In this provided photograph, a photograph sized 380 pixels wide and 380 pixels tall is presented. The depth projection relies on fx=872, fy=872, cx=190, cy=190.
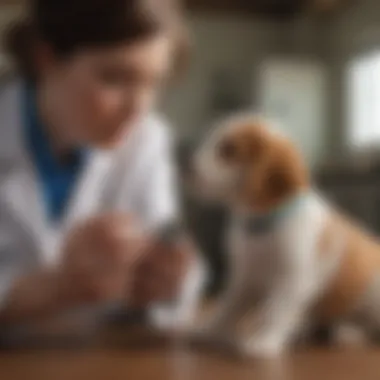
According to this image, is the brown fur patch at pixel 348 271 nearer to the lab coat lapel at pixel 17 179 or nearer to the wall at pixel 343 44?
the wall at pixel 343 44

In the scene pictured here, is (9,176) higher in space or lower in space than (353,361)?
higher

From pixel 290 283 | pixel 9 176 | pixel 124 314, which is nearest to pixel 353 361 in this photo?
pixel 290 283

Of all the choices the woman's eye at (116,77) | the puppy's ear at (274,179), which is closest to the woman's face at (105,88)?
the woman's eye at (116,77)

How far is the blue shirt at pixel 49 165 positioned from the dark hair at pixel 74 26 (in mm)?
37

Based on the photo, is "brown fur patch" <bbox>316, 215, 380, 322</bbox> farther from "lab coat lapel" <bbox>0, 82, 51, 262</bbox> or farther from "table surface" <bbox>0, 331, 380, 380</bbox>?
"lab coat lapel" <bbox>0, 82, 51, 262</bbox>

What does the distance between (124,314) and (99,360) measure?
0.05 m

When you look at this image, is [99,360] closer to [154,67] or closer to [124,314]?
[124,314]

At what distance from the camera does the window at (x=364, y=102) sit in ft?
2.44

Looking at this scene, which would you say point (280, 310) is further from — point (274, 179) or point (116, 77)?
point (116, 77)

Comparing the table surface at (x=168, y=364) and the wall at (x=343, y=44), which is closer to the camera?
the table surface at (x=168, y=364)

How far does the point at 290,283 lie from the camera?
683 millimetres

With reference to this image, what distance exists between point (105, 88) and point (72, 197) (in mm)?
90

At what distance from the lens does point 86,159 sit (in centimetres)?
70

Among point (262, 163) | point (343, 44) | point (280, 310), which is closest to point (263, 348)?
point (280, 310)
